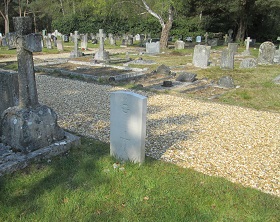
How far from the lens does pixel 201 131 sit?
6242mm

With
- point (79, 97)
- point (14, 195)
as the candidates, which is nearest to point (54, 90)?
point (79, 97)

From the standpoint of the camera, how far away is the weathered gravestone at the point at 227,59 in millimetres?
14825

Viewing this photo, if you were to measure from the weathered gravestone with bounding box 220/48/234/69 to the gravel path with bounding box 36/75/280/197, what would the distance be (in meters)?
6.96

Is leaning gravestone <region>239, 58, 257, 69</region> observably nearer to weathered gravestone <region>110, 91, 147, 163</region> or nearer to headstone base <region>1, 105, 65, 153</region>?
weathered gravestone <region>110, 91, 147, 163</region>

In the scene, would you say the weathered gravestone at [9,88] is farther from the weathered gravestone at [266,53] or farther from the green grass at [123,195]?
the weathered gravestone at [266,53]

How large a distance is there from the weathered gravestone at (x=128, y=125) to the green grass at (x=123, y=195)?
23cm

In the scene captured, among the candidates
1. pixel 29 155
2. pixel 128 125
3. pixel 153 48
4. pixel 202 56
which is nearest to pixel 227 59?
pixel 202 56

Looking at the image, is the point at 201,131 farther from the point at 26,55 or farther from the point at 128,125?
the point at 26,55

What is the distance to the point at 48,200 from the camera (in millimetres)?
3439

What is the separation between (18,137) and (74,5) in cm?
4436

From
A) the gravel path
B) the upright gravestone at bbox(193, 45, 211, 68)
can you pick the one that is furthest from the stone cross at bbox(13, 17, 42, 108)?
the upright gravestone at bbox(193, 45, 211, 68)

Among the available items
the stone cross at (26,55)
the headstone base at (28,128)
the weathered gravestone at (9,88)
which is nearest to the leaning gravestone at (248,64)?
the weathered gravestone at (9,88)

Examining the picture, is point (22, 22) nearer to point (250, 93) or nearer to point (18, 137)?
point (18, 137)

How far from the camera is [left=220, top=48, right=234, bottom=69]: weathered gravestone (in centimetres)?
1482
